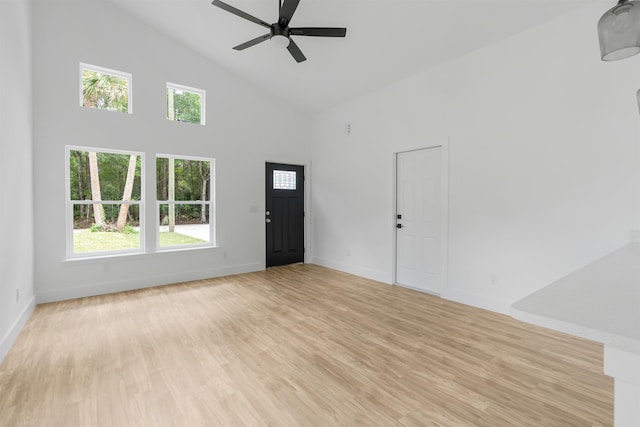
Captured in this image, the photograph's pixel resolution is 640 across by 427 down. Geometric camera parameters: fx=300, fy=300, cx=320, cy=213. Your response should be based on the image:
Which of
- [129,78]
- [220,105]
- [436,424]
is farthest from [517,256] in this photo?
[129,78]

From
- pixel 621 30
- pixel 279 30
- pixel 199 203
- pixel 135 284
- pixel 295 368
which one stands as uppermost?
pixel 279 30

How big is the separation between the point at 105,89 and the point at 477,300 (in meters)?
5.97

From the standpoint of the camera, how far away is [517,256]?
11.4ft

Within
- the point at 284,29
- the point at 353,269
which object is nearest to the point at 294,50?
the point at 284,29

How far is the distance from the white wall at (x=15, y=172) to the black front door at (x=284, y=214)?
11.3 feet

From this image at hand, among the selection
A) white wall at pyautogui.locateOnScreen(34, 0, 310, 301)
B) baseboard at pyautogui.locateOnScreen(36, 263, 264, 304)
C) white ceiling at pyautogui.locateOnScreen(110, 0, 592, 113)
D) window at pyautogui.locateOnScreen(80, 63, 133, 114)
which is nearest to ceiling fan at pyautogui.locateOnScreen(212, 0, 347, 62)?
white ceiling at pyautogui.locateOnScreen(110, 0, 592, 113)

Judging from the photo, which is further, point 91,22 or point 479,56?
point 91,22

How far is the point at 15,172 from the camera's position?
119 inches

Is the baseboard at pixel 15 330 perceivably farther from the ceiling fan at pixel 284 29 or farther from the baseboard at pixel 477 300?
the baseboard at pixel 477 300

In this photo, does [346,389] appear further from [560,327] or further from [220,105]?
[220,105]

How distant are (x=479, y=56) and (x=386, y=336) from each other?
3.54m

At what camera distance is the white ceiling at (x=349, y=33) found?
3258 mm

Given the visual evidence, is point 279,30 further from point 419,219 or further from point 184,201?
point 184,201

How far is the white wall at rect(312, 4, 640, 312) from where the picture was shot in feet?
9.37
